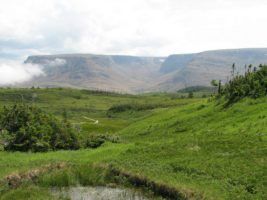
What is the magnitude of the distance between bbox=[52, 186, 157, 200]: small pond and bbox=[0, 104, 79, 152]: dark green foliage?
85.4 feet

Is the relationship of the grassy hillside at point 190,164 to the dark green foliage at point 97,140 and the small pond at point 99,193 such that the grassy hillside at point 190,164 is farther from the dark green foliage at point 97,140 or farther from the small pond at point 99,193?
the dark green foliage at point 97,140

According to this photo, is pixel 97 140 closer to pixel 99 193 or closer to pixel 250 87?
pixel 250 87

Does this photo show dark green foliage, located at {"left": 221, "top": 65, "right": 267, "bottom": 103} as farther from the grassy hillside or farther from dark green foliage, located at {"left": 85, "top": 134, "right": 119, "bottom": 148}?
dark green foliage, located at {"left": 85, "top": 134, "right": 119, "bottom": 148}

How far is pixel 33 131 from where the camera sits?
59.4 meters

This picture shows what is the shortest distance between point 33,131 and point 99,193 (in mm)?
29291

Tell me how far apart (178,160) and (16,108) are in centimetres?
3720

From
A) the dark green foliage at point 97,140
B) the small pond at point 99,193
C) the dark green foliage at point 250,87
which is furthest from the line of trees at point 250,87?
the small pond at point 99,193

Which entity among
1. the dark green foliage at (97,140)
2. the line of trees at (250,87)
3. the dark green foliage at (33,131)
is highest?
the line of trees at (250,87)

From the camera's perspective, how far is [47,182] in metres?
35.1

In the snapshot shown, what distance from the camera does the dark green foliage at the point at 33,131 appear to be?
59.4m

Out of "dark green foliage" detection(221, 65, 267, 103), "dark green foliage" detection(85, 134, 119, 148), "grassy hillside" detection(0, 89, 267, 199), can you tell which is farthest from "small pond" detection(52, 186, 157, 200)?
"dark green foliage" detection(221, 65, 267, 103)

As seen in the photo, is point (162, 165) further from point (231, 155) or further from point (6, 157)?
point (6, 157)

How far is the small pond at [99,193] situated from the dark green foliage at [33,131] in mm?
26031

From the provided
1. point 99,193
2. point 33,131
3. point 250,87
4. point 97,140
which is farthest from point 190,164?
point 250,87
